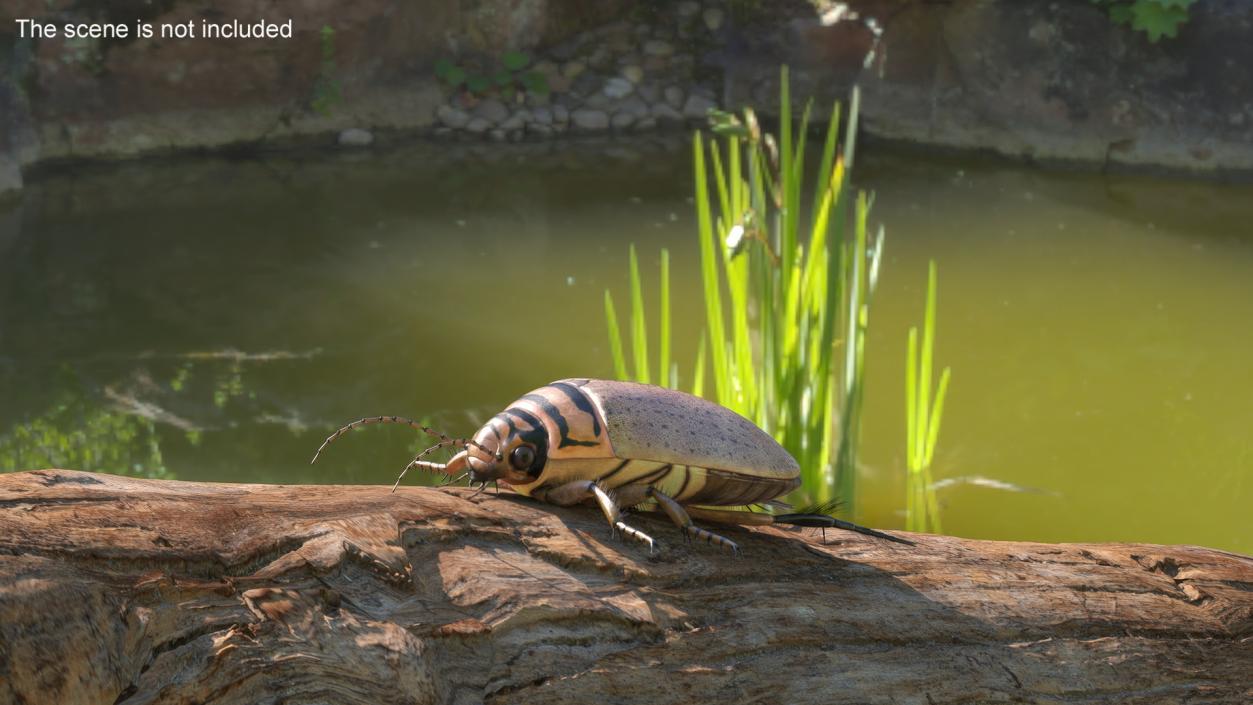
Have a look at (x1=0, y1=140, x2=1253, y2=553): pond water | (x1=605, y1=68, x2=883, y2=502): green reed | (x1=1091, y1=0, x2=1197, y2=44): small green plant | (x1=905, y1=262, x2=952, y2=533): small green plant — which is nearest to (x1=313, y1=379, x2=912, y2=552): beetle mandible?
(x1=605, y1=68, x2=883, y2=502): green reed

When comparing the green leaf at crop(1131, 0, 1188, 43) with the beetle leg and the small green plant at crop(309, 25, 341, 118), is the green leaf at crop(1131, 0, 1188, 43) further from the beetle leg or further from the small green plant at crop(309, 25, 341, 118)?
the beetle leg

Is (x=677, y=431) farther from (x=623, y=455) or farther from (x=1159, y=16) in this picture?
(x=1159, y=16)

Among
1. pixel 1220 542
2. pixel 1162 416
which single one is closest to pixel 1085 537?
pixel 1220 542

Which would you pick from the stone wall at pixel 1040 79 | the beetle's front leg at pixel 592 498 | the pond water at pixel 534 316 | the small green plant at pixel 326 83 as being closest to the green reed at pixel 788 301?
the pond water at pixel 534 316

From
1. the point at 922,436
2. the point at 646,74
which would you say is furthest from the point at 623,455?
the point at 646,74

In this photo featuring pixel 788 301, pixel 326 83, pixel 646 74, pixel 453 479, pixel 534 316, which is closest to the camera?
pixel 453 479

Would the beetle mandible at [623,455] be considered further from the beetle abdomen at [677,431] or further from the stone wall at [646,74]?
the stone wall at [646,74]
